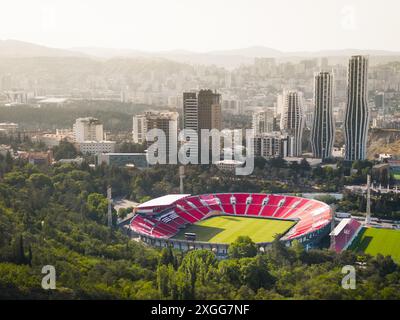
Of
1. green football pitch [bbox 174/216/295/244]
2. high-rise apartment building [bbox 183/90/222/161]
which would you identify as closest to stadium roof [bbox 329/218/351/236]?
green football pitch [bbox 174/216/295/244]

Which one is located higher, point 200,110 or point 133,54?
point 133,54

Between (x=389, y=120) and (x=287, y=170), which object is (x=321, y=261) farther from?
(x=389, y=120)

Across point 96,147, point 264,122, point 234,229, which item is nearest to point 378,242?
point 234,229

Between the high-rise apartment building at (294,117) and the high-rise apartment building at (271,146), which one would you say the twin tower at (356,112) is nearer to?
the high-rise apartment building at (294,117)

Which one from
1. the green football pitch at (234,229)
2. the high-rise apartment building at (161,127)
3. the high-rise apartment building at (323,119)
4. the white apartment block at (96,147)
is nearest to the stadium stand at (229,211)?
the green football pitch at (234,229)

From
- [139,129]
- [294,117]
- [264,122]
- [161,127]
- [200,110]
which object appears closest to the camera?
[161,127]

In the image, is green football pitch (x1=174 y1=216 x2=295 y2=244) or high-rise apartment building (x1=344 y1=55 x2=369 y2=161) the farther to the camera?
high-rise apartment building (x1=344 y1=55 x2=369 y2=161)

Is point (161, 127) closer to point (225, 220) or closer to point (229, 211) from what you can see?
point (229, 211)

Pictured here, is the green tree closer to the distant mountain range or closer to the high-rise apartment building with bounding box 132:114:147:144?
the distant mountain range
